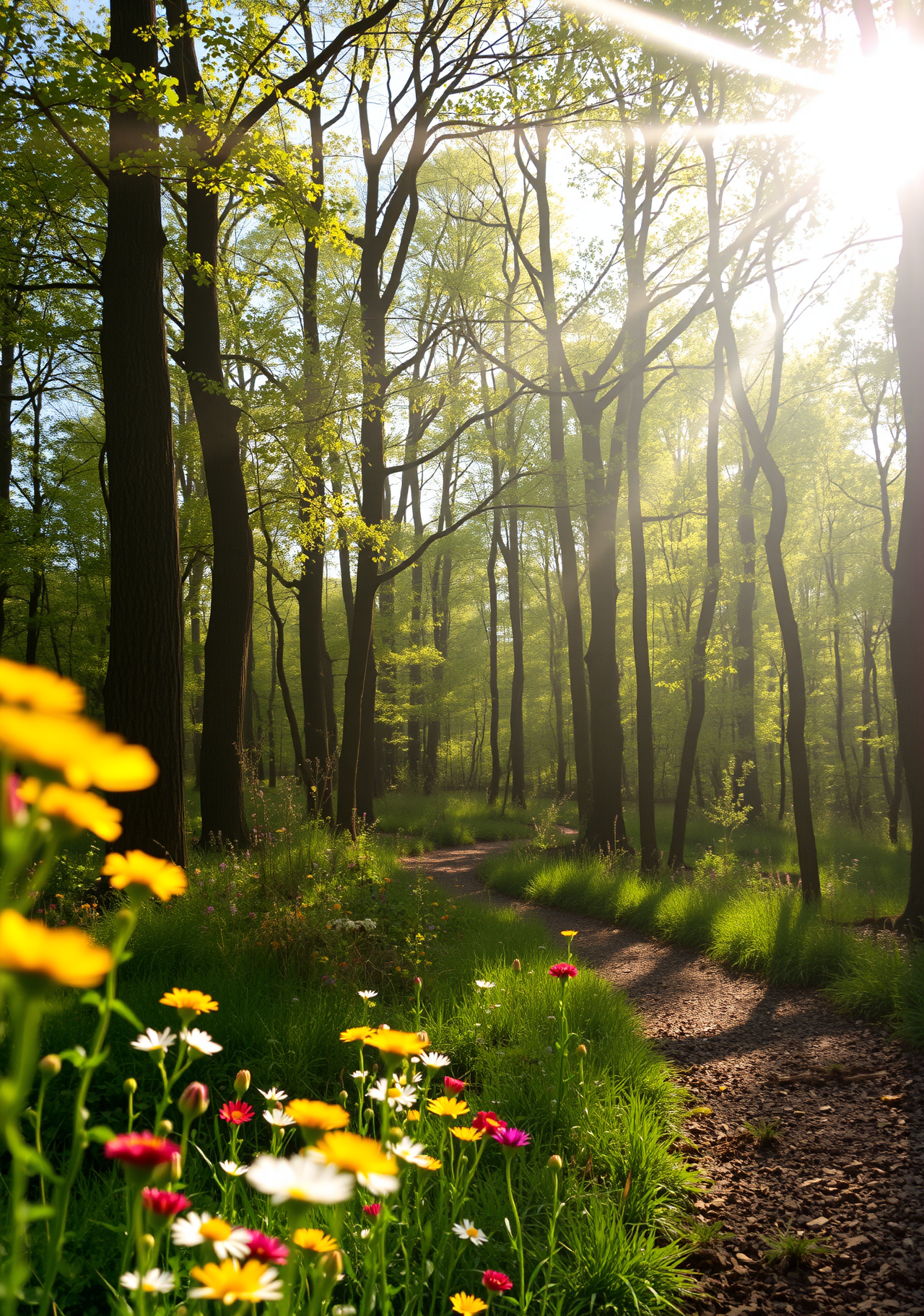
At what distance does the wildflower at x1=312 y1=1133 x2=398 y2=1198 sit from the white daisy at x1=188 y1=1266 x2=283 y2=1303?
105mm

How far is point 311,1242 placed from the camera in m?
0.78

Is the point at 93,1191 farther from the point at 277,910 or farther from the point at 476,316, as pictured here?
the point at 476,316

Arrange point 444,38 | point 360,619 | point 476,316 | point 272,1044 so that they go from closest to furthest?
point 272,1044 < point 444,38 < point 360,619 < point 476,316

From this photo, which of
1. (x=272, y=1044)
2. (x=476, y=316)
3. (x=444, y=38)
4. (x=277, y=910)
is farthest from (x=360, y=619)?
(x=476, y=316)

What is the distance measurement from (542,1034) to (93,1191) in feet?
6.33

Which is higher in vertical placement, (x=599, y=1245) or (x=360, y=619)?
(x=360, y=619)

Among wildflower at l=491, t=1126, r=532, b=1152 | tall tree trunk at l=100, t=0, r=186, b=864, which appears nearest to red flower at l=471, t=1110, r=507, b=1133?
wildflower at l=491, t=1126, r=532, b=1152

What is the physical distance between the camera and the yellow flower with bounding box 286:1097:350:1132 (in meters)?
0.77

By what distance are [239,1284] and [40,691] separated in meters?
0.61

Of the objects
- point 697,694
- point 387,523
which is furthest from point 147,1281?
point 697,694

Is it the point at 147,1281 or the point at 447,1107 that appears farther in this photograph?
the point at 447,1107

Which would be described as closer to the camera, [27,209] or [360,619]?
[27,209]

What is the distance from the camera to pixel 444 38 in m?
7.84

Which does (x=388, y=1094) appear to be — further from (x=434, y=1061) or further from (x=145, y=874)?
(x=145, y=874)
